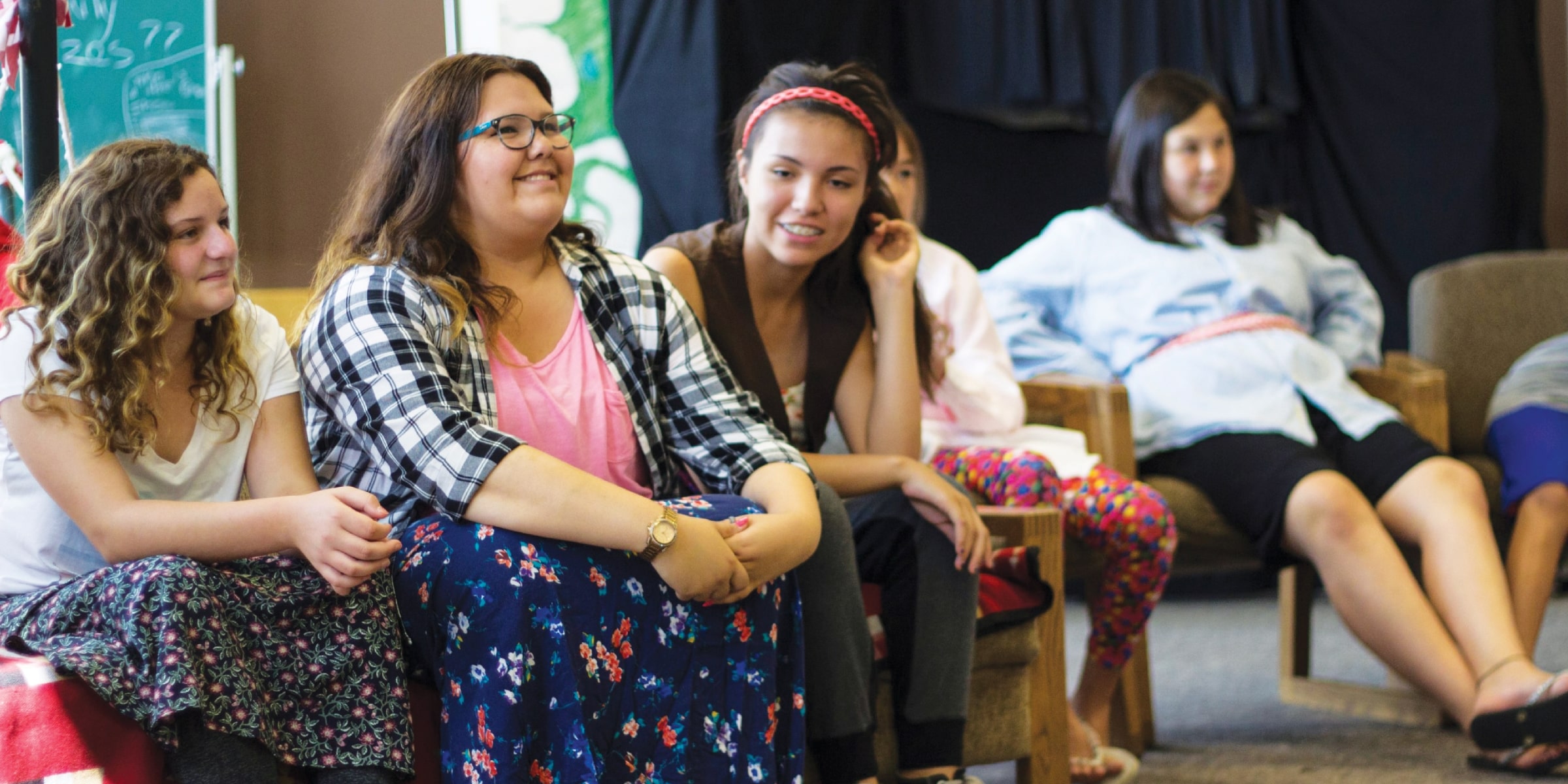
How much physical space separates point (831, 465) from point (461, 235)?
21.6 inches

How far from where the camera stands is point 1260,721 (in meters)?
2.49

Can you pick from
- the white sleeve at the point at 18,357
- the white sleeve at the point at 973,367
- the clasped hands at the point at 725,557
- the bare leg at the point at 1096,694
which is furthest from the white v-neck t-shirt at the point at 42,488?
the bare leg at the point at 1096,694

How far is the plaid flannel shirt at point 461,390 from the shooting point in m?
1.33

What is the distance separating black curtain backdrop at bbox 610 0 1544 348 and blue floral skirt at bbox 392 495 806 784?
1843 millimetres

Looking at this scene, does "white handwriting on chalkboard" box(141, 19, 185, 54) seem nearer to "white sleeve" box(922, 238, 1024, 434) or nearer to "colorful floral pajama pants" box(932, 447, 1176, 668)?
"white sleeve" box(922, 238, 1024, 434)

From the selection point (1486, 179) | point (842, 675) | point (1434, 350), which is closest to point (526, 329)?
point (842, 675)

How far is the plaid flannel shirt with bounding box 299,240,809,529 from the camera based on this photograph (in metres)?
1.33

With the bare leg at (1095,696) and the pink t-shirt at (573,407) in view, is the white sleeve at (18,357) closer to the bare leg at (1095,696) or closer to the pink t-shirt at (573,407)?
the pink t-shirt at (573,407)

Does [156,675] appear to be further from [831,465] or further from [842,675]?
[831,465]

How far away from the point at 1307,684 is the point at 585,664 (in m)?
1.82

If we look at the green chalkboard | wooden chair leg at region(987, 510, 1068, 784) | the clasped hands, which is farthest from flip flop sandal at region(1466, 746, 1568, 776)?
the green chalkboard

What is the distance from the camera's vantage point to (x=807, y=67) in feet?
6.23

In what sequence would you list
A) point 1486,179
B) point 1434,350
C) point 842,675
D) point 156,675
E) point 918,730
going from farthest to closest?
point 1486,179
point 1434,350
point 918,730
point 842,675
point 156,675

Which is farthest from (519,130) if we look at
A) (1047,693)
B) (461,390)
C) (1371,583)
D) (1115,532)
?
(1371,583)
